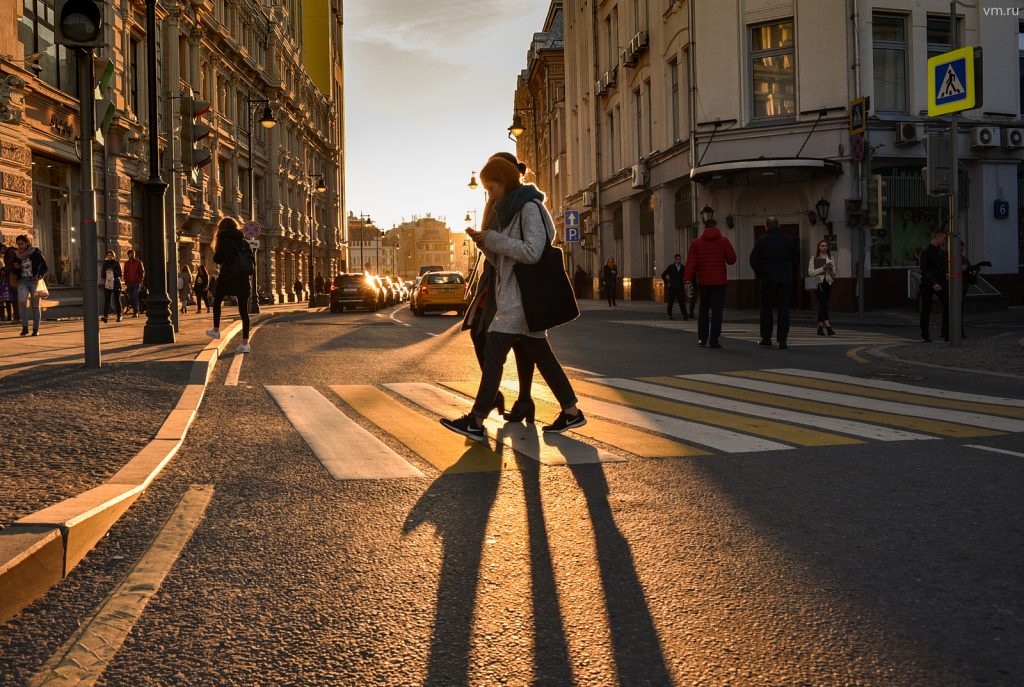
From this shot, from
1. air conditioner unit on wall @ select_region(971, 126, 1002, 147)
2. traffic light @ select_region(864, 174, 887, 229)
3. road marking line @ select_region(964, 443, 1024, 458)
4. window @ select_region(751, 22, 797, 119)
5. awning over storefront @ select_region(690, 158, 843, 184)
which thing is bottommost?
road marking line @ select_region(964, 443, 1024, 458)

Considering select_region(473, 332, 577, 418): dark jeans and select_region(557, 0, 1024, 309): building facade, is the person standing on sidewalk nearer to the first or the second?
select_region(473, 332, 577, 418): dark jeans

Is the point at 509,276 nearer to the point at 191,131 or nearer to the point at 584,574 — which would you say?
the point at 584,574

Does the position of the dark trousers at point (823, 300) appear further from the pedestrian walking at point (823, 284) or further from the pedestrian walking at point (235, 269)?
the pedestrian walking at point (235, 269)

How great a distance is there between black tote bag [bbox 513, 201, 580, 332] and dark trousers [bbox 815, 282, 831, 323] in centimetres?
1088

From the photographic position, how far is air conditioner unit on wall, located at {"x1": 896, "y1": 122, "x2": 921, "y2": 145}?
23.9 m

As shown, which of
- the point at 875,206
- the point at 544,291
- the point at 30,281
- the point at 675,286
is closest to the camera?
the point at 544,291

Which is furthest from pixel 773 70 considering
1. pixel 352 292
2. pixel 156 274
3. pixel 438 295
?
pixel 156 274

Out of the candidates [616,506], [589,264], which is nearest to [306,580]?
[616,506]

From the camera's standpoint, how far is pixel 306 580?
339 centimetres

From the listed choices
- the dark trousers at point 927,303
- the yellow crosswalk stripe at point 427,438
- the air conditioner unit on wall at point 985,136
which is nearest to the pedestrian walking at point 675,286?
the dark trousers at point 927,303

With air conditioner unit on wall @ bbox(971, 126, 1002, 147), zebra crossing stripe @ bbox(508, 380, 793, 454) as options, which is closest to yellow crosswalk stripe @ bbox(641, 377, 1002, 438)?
zebra crossing stripe @ bbox(508, 380, 793, 454)

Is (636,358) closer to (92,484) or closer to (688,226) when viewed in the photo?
(92,484)

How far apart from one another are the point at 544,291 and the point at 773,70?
21.5 meters

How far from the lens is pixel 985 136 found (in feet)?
81.3
